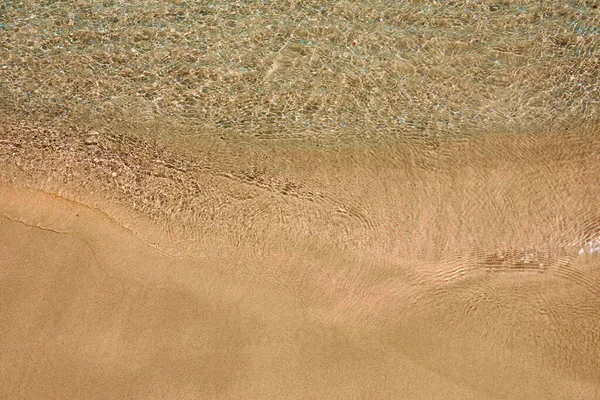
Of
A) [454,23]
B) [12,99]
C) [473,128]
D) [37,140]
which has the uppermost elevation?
[454,23]

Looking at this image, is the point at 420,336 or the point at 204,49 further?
the point at 204,49

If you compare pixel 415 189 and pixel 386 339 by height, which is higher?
pixel 415 189

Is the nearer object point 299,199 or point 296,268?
point 296,268

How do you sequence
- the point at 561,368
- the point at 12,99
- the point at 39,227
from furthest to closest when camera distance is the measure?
1. the point at 12,99
2. the point at 39,227
3. the point at 561,368

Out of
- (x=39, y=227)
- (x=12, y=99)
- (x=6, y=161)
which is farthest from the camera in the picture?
(x=12, y=99)

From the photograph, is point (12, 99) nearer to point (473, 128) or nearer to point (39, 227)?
point (39, 227)

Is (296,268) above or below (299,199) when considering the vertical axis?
below

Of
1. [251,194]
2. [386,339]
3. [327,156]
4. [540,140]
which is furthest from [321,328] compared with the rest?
[540,140]
